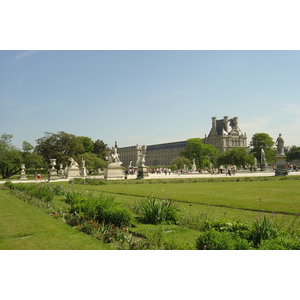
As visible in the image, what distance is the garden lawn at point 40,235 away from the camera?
6.13 meters

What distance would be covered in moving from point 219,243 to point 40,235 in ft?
13.0

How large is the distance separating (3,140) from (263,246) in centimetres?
4943

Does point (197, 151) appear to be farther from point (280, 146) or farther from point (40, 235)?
point (40, 235)

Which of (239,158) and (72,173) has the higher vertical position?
(239,158)

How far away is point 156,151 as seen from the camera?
168750 mm

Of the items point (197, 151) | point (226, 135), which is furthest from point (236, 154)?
point (226, 135)

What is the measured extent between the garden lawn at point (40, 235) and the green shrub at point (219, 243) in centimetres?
175

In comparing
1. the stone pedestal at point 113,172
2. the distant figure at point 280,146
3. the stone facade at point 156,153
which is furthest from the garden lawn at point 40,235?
the stone facade at point 156,153

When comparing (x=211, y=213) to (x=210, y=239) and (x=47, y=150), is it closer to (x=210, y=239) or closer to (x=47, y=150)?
(x=210, y=239)

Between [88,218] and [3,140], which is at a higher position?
[3,140]

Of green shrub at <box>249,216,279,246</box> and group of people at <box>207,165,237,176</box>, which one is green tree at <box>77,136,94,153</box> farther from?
green shrub at <box>249,216,279,246</box>

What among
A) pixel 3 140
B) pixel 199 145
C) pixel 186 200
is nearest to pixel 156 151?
pixel 199 145

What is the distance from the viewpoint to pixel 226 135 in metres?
129

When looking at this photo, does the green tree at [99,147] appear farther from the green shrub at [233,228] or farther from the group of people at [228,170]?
the green shrub at [233,228]
